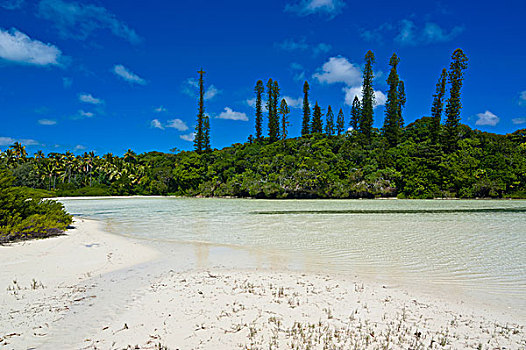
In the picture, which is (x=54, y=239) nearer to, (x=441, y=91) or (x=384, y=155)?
(x=384, y=155)

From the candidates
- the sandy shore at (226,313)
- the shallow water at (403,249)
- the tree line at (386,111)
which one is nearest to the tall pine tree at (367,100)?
the tree line at (386,111)

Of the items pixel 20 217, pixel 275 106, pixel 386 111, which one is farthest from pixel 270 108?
pixel 20 217

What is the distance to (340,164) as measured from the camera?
4122 cm

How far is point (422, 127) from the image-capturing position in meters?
48.3

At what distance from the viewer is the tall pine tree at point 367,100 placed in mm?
50088

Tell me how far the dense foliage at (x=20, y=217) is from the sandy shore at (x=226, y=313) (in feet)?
10.9

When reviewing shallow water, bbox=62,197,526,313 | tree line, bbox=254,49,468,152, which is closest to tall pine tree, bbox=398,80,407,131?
tree line, bbox=254,49,468,152

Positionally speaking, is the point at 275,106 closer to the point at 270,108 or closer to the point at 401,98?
the point at 270,108

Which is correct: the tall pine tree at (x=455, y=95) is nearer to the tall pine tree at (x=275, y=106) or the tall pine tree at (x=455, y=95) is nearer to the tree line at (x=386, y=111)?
the tree line at (x=386, y=111)

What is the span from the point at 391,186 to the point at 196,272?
1411 inches

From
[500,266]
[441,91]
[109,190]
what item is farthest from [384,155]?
[109,190]

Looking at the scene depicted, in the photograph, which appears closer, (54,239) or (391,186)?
(54,239)

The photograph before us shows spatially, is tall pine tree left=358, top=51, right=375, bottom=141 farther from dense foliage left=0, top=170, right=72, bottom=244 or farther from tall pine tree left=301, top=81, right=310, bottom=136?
dense foliage left=0, top=170, right=72, bottom=244

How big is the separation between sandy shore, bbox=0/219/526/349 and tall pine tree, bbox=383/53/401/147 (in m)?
45.8
